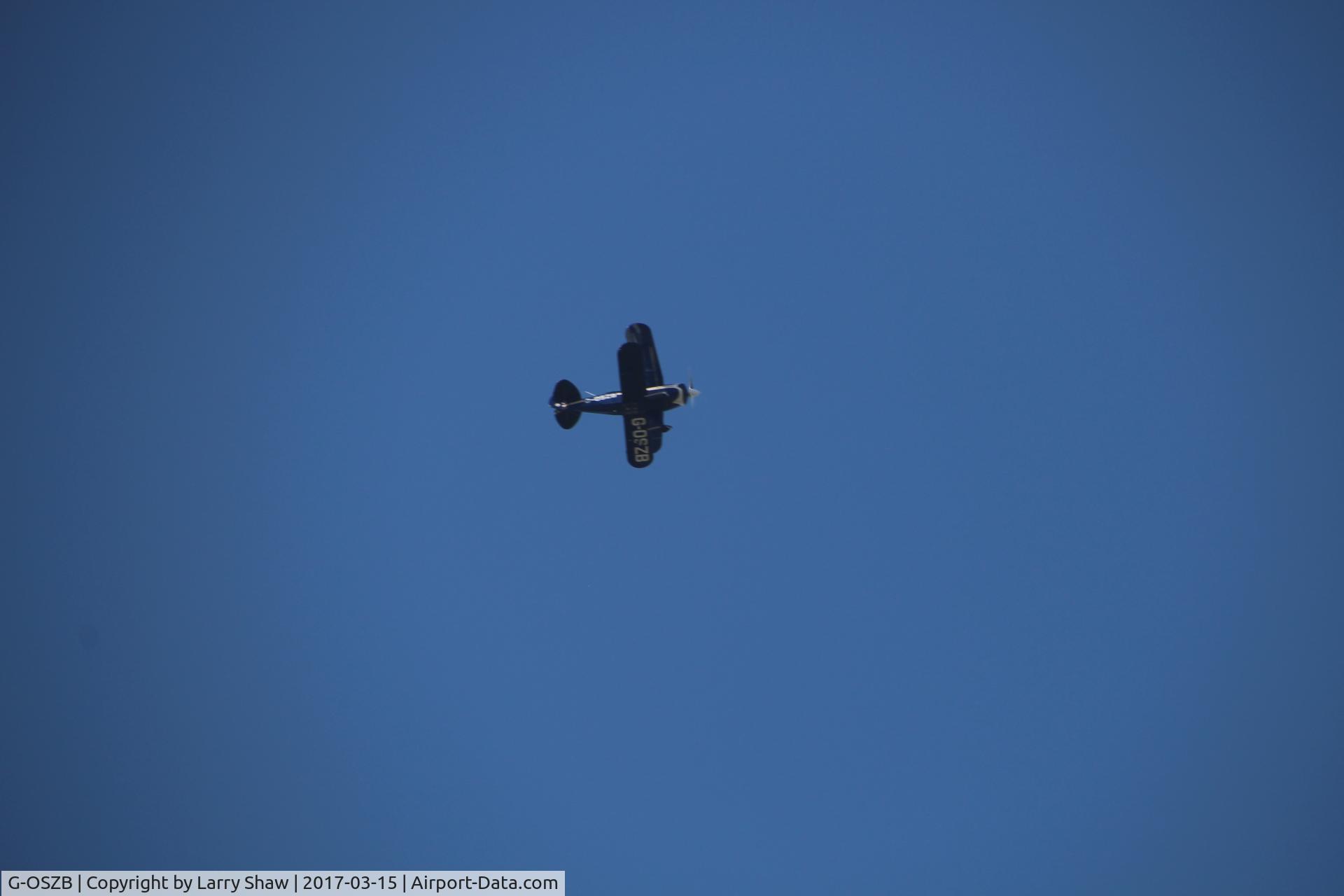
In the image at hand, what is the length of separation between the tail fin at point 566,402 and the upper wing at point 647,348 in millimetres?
3532

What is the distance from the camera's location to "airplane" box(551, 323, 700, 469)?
34.4 metres

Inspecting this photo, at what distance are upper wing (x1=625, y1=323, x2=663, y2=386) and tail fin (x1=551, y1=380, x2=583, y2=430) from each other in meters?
3.53

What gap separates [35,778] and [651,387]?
69827 mm

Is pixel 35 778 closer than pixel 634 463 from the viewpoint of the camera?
No

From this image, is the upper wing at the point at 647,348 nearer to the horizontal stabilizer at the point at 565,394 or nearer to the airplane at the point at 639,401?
the airplane at the point at 639,401

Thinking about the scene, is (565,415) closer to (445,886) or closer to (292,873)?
(445,886)

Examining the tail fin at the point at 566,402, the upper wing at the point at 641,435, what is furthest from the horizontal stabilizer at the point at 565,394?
the upper wing at the point at 641,435

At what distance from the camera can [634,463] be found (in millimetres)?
36031

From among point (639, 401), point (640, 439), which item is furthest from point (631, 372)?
point (640, 439)

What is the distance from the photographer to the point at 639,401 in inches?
1374

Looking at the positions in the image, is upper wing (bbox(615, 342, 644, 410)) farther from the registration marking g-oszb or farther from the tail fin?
the tail fin

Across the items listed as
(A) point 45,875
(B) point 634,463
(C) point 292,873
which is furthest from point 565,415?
(A) point 45,875

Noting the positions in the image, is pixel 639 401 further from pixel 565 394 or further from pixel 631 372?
pixel 565 394

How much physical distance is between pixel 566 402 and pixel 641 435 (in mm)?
3941
